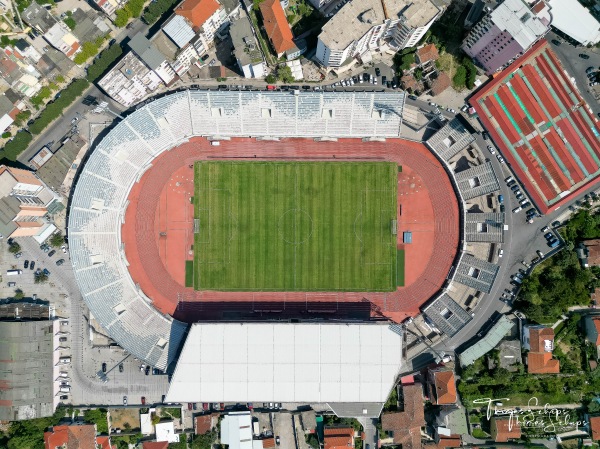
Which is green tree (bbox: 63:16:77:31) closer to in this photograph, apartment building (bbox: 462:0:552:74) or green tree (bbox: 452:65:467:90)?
green tree (bbox: 452:65:467:90)

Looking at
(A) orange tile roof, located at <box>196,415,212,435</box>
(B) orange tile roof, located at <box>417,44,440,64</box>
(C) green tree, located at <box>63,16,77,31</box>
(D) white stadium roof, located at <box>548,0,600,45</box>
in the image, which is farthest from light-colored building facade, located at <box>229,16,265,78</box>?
(A) orange tile roof, located at <box>196,415,212,435</box>

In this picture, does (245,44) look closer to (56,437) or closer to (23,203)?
(23,203)

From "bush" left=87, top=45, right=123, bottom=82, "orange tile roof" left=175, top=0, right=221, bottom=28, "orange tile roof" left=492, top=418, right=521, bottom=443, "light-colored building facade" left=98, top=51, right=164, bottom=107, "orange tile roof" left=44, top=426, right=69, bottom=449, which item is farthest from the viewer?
"orange tile roof" left=492, top=418, right=521, bottom=443

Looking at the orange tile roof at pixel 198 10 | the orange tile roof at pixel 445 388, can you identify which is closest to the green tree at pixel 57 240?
the orange tile roof at pixel 198 10

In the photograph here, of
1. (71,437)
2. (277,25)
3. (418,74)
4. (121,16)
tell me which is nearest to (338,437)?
(71,437)

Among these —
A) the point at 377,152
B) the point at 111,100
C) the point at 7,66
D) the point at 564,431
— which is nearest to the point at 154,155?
the point at 111,100

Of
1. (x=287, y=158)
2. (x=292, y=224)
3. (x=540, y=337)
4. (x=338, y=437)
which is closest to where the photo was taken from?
(x=338, y=437)
